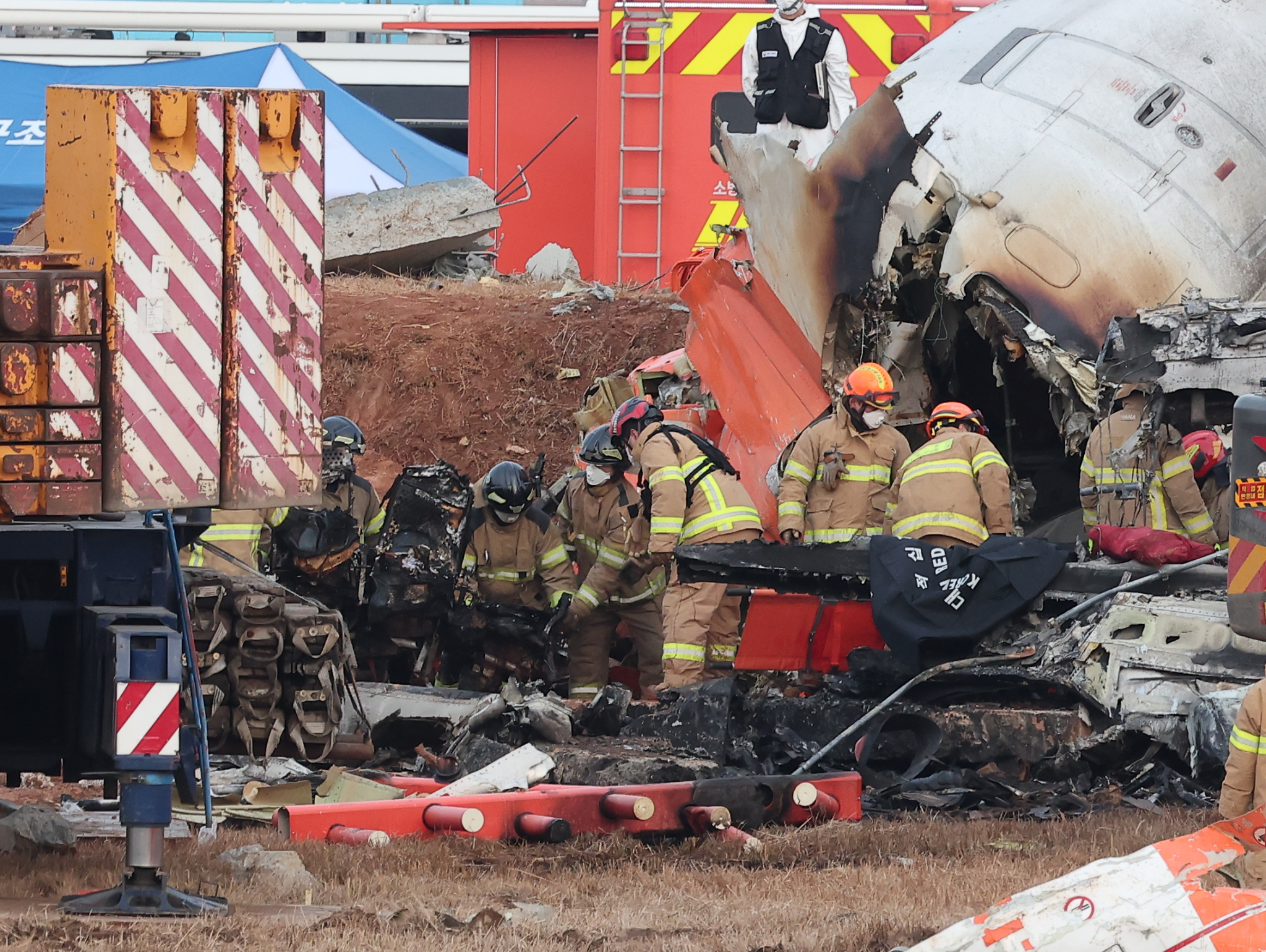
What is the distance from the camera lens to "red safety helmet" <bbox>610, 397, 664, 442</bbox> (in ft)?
34.5

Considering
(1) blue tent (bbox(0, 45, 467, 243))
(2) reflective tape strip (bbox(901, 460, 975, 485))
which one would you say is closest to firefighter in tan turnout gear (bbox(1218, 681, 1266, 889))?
(2) reflective tape strip (bbox(901, 460, 975, 485))

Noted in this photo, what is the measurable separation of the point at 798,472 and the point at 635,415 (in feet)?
3.45

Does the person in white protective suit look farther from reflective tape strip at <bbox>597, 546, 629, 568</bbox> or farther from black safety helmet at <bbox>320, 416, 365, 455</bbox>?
black safety helmet at <bbox>320, 416, 365, 455</bbox>

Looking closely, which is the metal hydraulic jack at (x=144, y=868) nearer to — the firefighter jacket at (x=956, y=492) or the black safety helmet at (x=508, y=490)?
the firefighter jacket at (x=956, y=492)

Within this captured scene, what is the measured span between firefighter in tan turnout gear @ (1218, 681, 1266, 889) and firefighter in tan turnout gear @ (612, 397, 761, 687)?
4.69 metres

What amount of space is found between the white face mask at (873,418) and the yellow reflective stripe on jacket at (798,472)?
40 cm

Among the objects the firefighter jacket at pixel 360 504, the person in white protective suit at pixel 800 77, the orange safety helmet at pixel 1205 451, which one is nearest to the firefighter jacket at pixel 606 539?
the firefighter jacket at pixel 360 504

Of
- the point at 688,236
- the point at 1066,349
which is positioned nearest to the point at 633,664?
the point at 1066,349

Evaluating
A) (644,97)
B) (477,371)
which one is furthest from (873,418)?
(644,97)

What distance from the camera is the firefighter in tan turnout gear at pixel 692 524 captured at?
31.6 ft

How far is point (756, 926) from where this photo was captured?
5012mm

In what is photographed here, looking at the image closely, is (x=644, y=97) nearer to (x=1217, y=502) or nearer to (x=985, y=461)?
(x=1217, y=502)

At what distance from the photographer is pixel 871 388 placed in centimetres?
990

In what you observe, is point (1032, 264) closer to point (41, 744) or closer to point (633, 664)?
point (633, 664)
